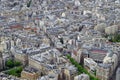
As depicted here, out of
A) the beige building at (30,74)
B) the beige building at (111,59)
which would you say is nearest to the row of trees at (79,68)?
the beige building at (111,59)

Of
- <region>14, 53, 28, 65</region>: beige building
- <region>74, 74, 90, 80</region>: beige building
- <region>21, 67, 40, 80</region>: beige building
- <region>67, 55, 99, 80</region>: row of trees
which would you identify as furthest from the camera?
<region>14, 53, 28, 65</region>: beige building

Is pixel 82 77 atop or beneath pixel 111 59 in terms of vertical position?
beneath

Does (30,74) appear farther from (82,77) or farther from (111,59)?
(111,59)

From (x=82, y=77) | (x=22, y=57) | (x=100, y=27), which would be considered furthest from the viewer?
(x=100, y=27)

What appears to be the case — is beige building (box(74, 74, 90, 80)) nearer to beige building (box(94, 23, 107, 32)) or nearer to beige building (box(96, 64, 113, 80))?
beige building (box(96, 64, 113, 80))

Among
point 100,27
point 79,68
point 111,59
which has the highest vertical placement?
point 100,27

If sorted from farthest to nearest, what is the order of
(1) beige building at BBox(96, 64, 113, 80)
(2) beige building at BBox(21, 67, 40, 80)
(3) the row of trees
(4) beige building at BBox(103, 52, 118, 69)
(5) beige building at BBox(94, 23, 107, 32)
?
1. (5) beige building at BBox(94, 23, 107, 32)
2. (4) beige building at BBox(103, 52, 118, 69)
3. (3) the row of trees
4. (1) beige building at BBox(96, 64, 113, 80)
5. (2) beige building at BBox(21, 67, 40, 80)

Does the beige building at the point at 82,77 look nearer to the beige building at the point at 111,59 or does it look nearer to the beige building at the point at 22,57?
the beige building at the point at 111,59

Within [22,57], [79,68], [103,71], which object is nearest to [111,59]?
[103,71]

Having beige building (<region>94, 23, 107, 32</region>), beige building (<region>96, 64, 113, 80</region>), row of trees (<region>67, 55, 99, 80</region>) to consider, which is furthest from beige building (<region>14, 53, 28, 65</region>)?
beige building (<region>94, 23, 107, 32</region>)

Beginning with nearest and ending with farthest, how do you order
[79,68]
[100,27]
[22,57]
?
1. [79,68]
2. [22,57]
3. [100,27]

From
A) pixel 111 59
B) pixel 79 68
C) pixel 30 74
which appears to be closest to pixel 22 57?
pixel 30 74

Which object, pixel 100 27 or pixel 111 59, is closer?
pixel 111 59

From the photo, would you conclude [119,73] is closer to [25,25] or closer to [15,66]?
[15,66]
